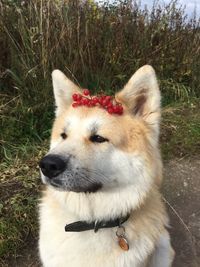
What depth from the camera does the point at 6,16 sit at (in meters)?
4.33

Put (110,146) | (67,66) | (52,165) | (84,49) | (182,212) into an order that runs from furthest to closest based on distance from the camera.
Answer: (84,49), (67,66), (182,212), (110,146), (52,165)

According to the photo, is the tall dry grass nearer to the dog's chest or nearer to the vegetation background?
the vegetation background

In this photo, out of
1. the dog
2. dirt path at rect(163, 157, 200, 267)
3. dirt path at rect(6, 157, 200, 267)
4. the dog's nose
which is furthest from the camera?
dirt path at rect(163, 157, 200, 267)

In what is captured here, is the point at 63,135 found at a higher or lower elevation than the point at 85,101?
lower

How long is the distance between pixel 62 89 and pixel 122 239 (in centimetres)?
100

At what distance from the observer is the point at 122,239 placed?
7.97 feet

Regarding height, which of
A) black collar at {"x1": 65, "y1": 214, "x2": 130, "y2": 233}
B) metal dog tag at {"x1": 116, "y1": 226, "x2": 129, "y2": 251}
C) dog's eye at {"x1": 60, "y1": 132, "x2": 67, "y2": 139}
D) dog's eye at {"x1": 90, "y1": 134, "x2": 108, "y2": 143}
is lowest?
metal dog tag at {"x1": 116, "y1": 226, "x2": 129, "y2": 251}

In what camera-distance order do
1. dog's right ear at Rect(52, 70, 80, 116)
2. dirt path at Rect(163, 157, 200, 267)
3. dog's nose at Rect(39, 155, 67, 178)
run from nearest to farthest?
dog's nose at Rect(39, 155, 67, 178), dog's right ear at Rect(52, 70, 80, 116), dirt path at Rect(163, 157, 200, 267)

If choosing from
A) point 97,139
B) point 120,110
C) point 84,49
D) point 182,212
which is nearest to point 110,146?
point 97,139

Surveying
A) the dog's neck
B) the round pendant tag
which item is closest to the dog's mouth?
the dog's neck

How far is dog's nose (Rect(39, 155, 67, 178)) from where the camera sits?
83.0 inches

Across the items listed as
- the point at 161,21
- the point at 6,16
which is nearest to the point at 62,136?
the point at 6,16

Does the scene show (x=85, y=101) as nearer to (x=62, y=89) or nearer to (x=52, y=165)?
(x=62, y=89)

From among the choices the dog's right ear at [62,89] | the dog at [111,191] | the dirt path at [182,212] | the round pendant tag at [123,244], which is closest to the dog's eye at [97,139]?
the dog at [111,191]
